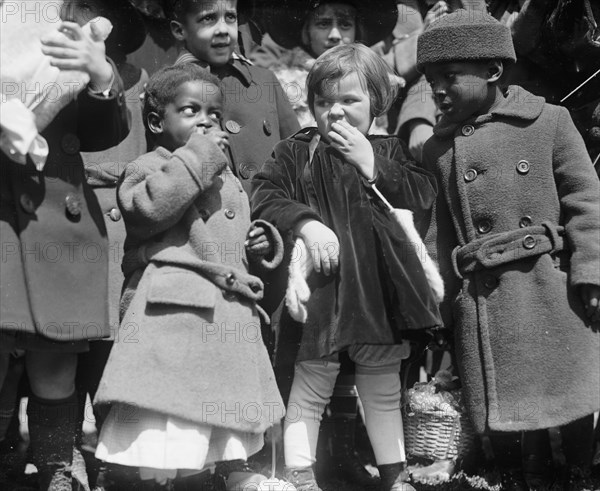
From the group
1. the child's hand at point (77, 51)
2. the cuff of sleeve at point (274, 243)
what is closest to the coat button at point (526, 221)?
the cuff of sleeve at point (274, 243)

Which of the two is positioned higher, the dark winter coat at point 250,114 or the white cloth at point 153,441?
the dark winter coat at point 250,114

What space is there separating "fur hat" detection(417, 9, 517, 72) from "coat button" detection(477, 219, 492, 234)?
2.12ft

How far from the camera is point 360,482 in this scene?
13.7 feet

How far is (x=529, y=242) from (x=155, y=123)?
152 centimetres

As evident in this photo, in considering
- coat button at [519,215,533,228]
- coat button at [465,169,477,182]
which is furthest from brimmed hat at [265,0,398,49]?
coat button at [519,215,533,228]

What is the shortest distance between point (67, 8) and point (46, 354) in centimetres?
149

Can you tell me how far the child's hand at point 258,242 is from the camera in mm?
3658

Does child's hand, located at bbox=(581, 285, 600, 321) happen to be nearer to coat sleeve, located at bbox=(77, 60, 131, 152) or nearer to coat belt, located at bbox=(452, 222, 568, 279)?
coat belt, located at bbox=(452, 222, 568, 279)

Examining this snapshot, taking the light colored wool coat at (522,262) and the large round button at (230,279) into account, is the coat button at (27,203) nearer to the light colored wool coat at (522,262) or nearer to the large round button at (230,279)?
the large round button at (230,279)

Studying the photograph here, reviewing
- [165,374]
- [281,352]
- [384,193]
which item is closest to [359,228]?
[384,193]

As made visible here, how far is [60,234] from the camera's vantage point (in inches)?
140

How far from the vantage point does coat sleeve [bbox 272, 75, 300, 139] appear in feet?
14.6

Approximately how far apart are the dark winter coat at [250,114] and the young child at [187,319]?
0.45 m

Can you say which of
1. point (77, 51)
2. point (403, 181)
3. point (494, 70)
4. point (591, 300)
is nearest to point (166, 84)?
point (77, 51)
